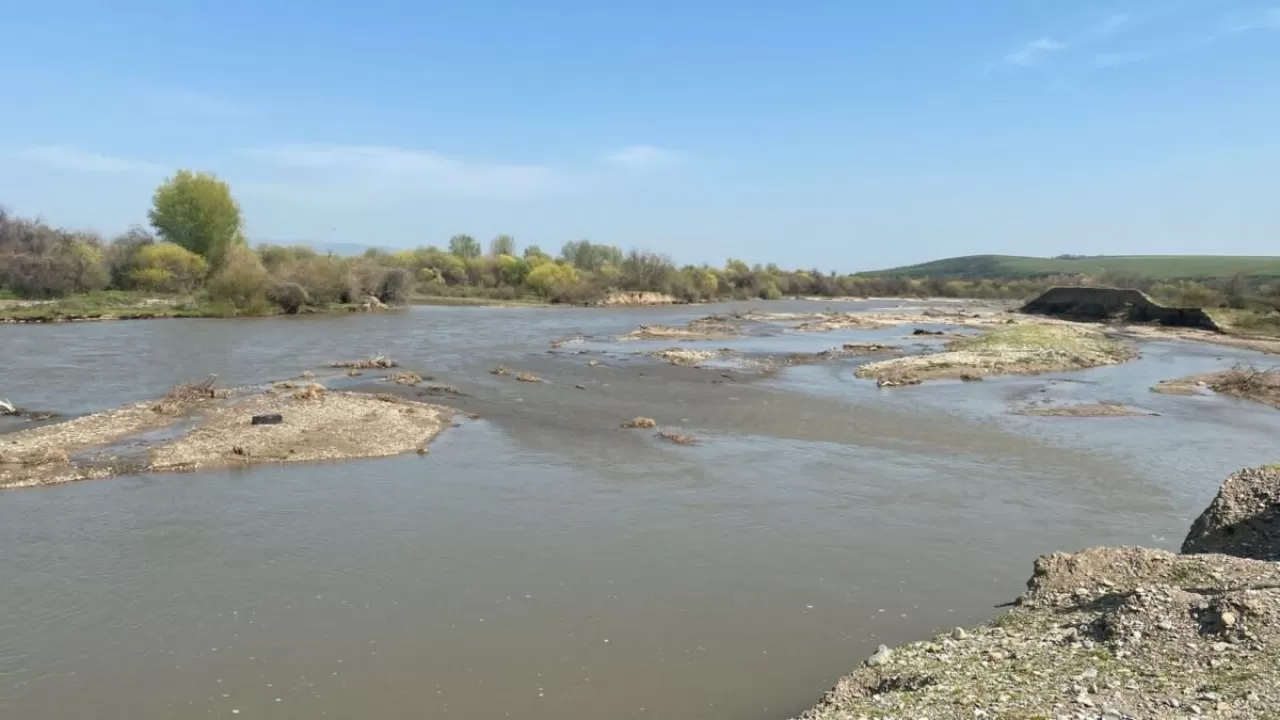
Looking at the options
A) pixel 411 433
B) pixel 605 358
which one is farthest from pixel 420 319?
pixel 411 433

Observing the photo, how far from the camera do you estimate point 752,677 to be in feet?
29.5

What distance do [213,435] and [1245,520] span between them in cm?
2152

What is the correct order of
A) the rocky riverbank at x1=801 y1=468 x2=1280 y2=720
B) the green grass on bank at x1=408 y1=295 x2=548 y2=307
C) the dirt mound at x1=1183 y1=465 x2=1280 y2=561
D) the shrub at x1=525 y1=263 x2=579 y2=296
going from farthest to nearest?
1. the shrub at x1=525 y1=263 x2=579 y2=296
2. the green grass on bank at x1=408 y1=295 x2=548 y2=307
3. the dirt mound at x1=1183 y1=465 x2=1280 y2=561
4. the rocky riverbank at x1=801 y1=468 x2=1280 y2=720

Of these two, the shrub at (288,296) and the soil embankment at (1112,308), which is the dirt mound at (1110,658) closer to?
the shrub at (288,296)

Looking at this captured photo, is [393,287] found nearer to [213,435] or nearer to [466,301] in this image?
[466,301]

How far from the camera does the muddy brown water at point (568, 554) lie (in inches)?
347

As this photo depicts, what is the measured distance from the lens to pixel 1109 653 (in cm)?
746

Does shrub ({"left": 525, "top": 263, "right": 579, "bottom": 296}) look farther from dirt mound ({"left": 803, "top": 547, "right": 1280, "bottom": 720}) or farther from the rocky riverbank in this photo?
dirt mound ({"left": 803, "top": 547, "right": 1280, "bottom": 720})

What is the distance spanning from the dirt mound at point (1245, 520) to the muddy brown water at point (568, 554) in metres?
2.61

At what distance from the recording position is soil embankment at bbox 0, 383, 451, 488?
17.3 metres

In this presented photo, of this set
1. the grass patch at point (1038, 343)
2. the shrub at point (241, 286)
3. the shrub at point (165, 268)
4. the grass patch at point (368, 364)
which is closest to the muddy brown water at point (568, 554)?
the grass patch at point (368, 364)

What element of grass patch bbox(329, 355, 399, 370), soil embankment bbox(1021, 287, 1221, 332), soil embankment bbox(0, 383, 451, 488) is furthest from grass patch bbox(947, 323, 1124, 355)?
soil embankment bbox(0, 383, 451, 488)

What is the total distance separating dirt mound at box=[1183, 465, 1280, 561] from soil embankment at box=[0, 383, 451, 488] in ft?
53.9

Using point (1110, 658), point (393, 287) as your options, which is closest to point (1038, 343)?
point (1110, 658)
